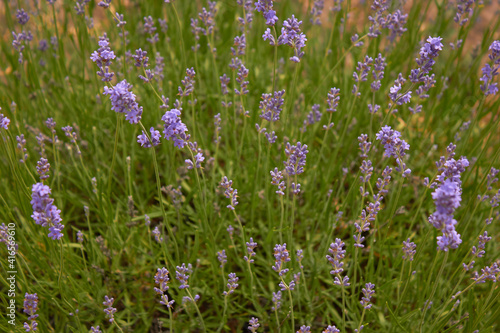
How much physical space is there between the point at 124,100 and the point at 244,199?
5.05 ft

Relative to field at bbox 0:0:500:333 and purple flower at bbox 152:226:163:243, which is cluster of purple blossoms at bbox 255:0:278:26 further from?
purple flower at bbox 152:226:163:243

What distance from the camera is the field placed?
2.19 meters

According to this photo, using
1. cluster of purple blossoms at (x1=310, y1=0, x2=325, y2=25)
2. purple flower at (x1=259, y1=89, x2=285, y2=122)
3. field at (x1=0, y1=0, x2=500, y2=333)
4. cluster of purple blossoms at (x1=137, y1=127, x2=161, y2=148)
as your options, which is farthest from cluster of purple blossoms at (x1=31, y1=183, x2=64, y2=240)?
cluster of purple blossoms at (x1=310, y1=0, x2=325, y2=25)

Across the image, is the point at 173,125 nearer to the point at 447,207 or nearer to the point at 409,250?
the point at 447,207

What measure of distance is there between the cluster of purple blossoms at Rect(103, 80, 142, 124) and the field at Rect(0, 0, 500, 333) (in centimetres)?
1

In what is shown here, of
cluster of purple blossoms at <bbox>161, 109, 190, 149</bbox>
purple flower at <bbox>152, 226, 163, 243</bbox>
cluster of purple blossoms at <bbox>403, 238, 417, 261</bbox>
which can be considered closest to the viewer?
cluster of purple blossoms at <bbox>161, 109, 190, 149</bbox>

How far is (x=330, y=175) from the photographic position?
3107 mm

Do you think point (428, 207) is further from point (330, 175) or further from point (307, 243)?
point (307, 243)

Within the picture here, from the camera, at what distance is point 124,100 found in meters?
1.77

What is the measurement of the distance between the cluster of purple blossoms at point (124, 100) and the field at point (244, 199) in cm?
1

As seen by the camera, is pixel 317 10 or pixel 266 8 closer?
pixel 266 8

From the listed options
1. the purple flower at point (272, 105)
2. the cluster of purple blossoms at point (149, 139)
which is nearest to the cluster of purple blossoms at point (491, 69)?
→ the purple flower at point (272, 105)

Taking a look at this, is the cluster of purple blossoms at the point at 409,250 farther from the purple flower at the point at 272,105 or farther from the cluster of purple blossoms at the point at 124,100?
the cluster of purple blossoms at the point at 124,100

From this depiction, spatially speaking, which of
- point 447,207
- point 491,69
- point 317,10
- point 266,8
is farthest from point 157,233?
point 317,10
